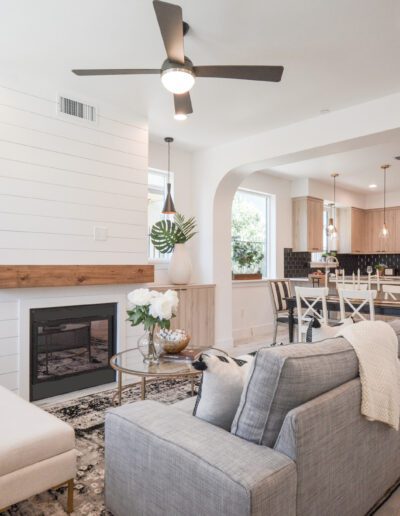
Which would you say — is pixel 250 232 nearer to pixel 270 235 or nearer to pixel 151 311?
pixel 270 235

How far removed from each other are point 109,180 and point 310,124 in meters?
2.21

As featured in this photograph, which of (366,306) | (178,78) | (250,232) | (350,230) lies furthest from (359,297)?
(350,230)

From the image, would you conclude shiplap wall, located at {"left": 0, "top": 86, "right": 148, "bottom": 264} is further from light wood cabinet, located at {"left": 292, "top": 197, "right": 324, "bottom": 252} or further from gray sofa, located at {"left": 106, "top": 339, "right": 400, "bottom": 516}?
light wood cabinet, located at {"left": 292, "top": 197, "right": 324, "bottom": 252}

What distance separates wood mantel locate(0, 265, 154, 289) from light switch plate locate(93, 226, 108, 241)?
0.28 metres

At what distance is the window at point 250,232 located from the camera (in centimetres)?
660

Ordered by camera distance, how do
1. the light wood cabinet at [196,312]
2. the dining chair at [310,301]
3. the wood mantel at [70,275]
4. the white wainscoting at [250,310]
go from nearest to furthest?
the wood mantel at [70,275]
the dining chair at [310,301]
the light wood cabinet at [196,312]
the white wainscoting at [250,310]

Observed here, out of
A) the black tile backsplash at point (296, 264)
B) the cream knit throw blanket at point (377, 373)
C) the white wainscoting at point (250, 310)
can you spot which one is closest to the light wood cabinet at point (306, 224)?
the black tile backsplash at point (296, 264)

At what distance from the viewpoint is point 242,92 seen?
141 inches

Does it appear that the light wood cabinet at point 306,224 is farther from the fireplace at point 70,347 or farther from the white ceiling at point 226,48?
the fireplace at point 70,347

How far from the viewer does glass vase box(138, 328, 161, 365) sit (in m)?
2.74

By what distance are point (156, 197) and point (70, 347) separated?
7.80ft

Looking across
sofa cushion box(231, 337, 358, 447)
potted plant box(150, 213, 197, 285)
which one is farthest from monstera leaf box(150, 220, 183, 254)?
sofa cushion box(231, 337, 358, 447)

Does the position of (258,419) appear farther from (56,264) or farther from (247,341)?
(247,341)

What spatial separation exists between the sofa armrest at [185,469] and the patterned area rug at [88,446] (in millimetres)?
312
